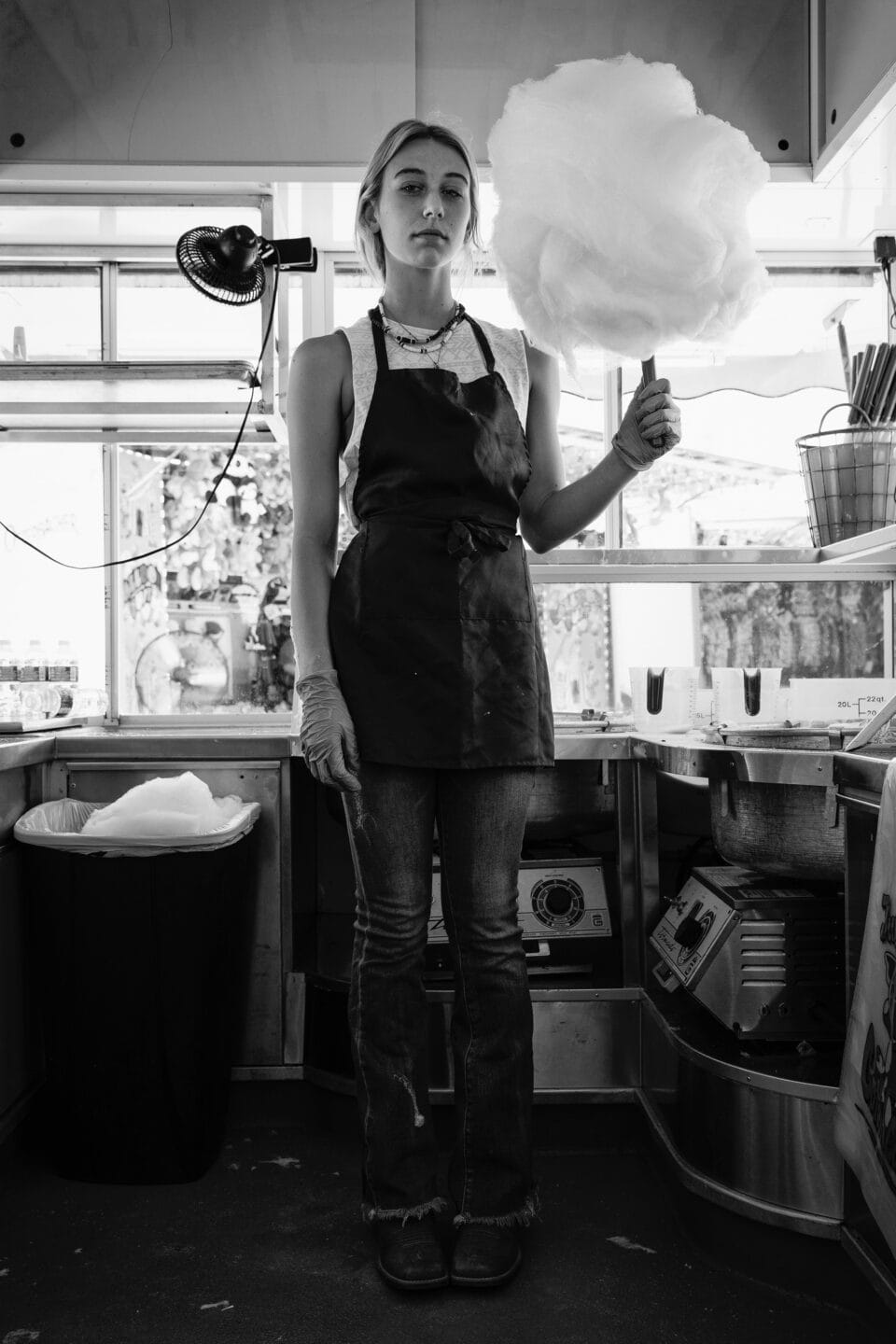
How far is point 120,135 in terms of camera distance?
2.38 metres

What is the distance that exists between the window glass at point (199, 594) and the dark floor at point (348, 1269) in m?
1.19

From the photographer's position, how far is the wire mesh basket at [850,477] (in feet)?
7.59

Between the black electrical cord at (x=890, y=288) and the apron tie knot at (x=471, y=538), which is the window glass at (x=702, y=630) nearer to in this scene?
the black electrical cord at (x=890, y=288)

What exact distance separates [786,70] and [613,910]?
1973 millimetres

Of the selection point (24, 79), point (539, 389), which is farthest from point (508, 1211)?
point (24, 79)

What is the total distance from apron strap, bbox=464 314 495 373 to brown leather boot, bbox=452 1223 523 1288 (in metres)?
1.31

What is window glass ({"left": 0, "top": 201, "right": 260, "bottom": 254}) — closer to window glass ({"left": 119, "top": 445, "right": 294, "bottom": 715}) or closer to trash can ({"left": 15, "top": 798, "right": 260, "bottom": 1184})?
window glass ({"left": 119, "top": 445, "right": 294, "bottom": 715})

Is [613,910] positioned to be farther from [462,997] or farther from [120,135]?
[120,135]

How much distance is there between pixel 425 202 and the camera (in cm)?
158

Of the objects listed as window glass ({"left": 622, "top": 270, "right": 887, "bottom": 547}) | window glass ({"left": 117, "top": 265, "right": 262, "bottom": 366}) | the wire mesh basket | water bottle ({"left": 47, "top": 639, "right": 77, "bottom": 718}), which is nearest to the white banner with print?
the wire mesh basket

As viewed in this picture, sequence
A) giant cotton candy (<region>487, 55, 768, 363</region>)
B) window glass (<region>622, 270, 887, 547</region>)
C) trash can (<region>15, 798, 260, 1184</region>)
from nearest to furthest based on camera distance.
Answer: giant cotton candy (<region>487, 55, 768, 363</region>)
trash can (<region>15, 798, 260, 1184</region>)
window glass (<region>622, 270, 887, 547</region>)

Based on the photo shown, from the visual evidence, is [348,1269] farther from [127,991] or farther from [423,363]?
[423,363]

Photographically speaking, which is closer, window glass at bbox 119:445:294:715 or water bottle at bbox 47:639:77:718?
water bottle at bbox 47:639:77:718

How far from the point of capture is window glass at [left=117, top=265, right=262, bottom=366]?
276 cm
